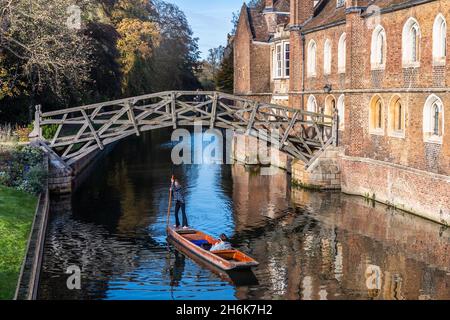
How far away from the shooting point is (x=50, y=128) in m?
30.2

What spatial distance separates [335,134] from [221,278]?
14.0 m

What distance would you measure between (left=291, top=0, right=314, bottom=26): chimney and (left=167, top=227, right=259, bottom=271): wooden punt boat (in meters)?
17.2

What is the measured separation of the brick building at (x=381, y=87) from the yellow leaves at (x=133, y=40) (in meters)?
20.4

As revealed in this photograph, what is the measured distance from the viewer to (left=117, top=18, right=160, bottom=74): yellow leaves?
52406mm

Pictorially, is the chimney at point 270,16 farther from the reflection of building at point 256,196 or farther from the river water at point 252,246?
the river water at point 252,246

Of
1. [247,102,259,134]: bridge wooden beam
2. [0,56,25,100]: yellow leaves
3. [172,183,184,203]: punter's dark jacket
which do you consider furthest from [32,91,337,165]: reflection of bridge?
[172,183,184,203]: punter's dark jacket

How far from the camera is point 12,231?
53.3ft

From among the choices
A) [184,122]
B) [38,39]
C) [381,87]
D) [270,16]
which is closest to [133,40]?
[270,16]

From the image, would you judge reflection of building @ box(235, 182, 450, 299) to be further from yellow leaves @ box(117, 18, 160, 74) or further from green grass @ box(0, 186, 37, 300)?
yellow leaves @ box(117, 18, 160, 74)

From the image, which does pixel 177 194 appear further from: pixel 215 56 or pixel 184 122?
pixel 215 56

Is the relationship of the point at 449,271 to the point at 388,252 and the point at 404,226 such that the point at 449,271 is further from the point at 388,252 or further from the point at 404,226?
the point at 404,226

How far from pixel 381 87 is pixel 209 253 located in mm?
11454
